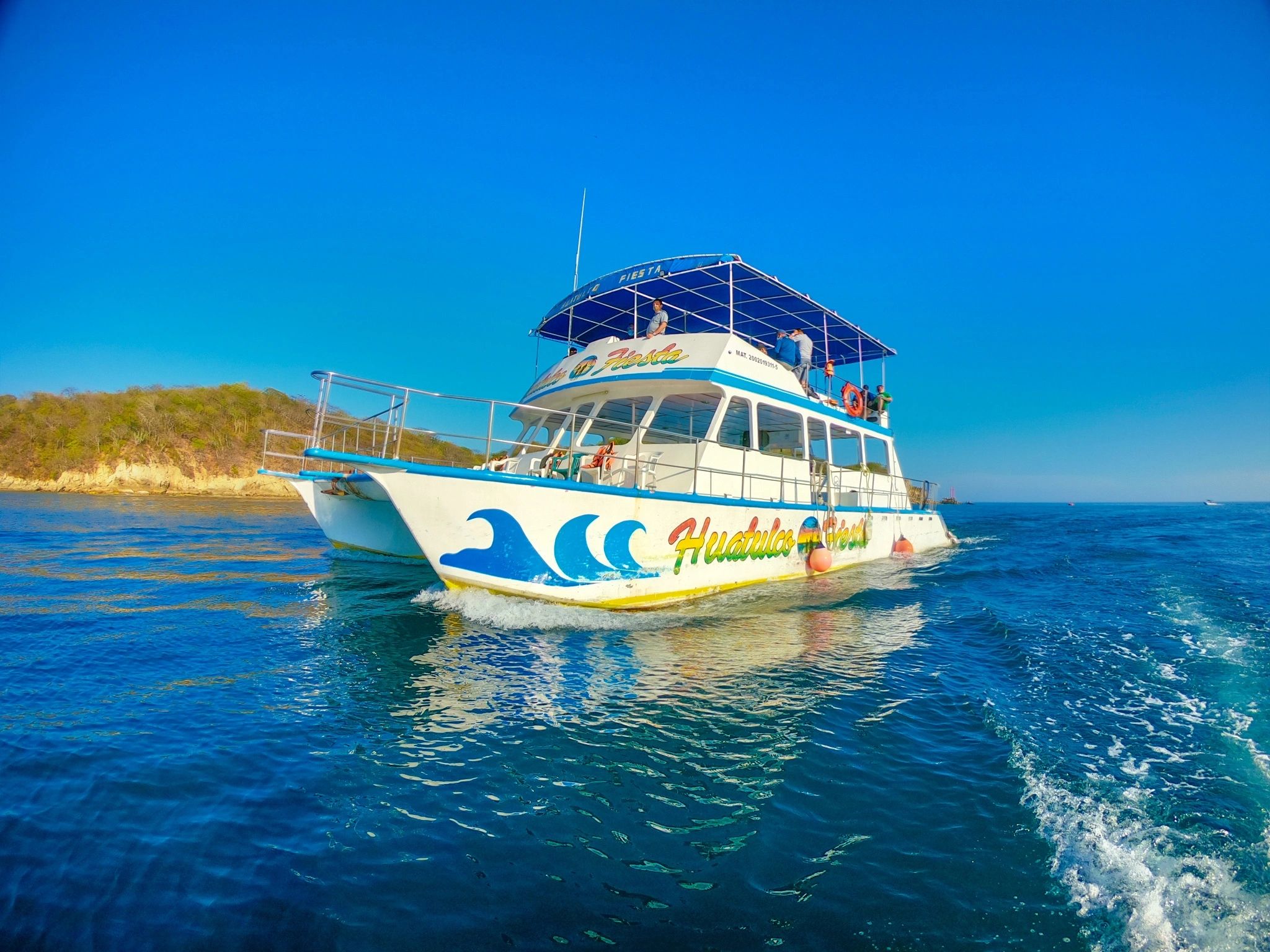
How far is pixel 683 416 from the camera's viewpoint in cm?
1331

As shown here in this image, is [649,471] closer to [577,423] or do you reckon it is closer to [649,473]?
[649,473]

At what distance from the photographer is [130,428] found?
1774 inches

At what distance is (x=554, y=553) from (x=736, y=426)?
7533 millimetres

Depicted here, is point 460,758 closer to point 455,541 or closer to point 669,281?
point 455,541

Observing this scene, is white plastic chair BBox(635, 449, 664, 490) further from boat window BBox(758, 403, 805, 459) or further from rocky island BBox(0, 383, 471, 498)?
rocky island BBox(0, 383, 471, 498)

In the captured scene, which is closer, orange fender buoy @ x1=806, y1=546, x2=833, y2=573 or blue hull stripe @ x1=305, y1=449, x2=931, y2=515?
blue hull stripe @ x1=305, y1=449, x2=931, y2=515

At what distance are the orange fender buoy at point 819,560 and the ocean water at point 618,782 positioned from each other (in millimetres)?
3464

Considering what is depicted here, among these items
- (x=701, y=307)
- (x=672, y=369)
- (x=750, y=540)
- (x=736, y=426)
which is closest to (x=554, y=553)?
(x=750, y=540)

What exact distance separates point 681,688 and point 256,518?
2601cm

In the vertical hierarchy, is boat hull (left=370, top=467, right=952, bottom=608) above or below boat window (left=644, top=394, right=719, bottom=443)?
below

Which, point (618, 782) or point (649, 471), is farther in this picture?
point (649, 471)

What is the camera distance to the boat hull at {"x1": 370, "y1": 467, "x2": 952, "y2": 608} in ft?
23.4

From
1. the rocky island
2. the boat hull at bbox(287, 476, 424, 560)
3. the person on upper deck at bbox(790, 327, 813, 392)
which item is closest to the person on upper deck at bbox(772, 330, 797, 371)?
the person on upper deck at bbox(790, 327, 813, 392)

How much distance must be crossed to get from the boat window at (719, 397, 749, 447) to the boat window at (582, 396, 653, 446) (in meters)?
1.83
